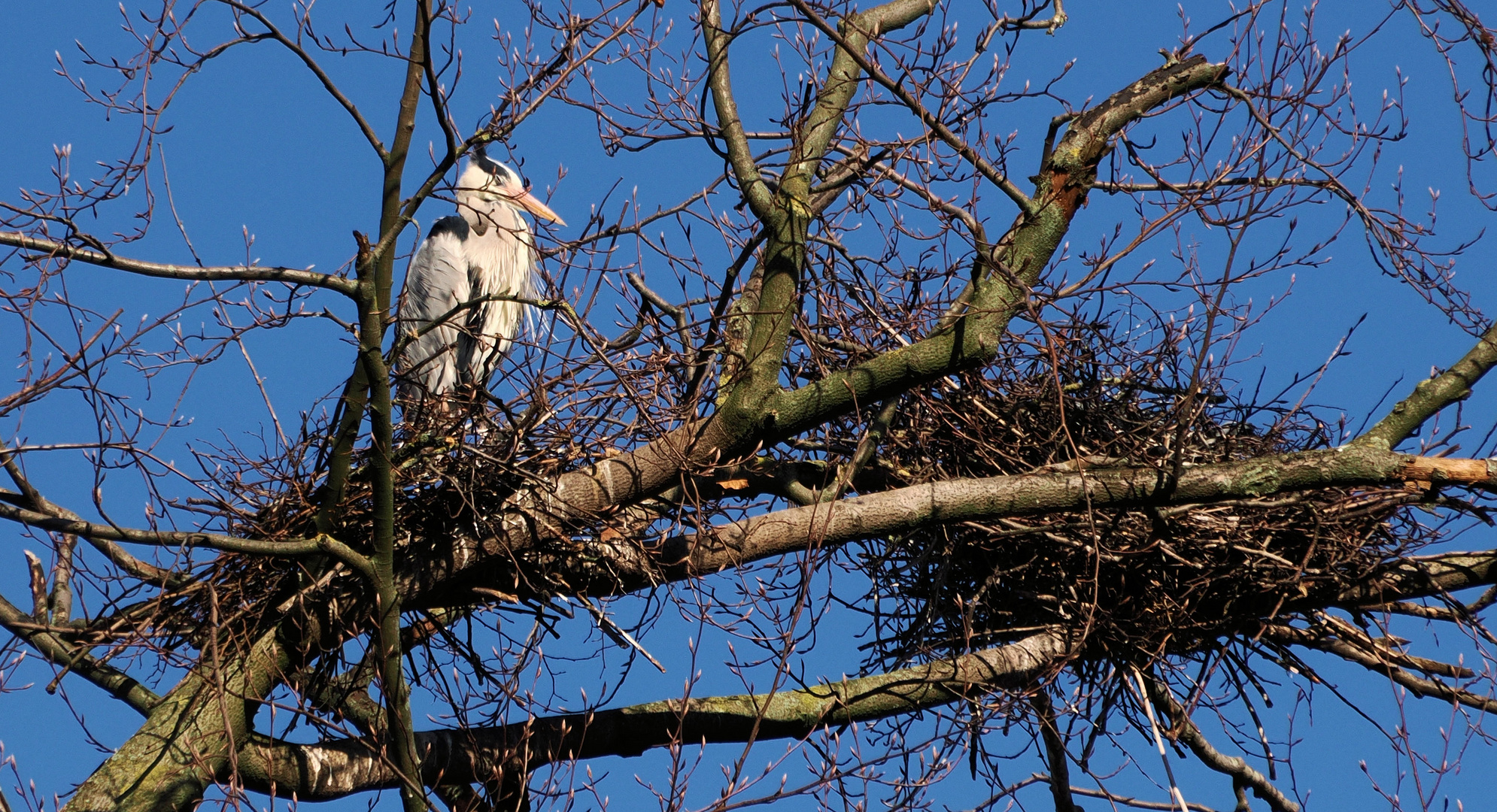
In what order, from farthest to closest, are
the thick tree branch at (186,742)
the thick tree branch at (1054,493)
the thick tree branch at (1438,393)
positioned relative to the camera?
1. the thick tree branch at (1438,393)
2. the thick tree branch at (1054,493)
3. the thick tree branch at (186,742)

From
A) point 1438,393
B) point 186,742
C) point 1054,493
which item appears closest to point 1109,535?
point 1054,493

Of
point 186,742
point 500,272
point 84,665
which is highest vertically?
point 500,272

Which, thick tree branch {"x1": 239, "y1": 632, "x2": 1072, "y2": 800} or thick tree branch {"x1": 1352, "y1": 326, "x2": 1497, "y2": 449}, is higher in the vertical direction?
thick tree branch {"x1": 1352, "y1": 326, "x2": 1497, "y2": 449}

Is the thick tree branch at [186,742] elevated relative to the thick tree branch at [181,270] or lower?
lower

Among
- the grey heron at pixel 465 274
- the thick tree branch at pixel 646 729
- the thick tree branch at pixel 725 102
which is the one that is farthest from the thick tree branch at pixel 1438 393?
the grey heron at pixel 465 274

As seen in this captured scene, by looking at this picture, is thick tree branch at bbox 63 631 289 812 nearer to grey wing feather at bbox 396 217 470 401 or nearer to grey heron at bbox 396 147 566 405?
grey heron at bbox 396 147 566 405

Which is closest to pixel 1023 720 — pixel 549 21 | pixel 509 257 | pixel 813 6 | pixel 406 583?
pixel 406 583

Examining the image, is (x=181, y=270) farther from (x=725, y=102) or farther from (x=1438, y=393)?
(x=1438, y=393)

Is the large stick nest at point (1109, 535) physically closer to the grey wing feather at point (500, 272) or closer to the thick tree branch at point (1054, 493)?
the thick tree branch at point (1054, 493)

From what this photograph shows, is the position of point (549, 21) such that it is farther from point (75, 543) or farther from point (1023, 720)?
point (1023, 720)

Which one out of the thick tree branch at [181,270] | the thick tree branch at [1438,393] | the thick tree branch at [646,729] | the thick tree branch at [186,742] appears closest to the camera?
the thick tree branch at [181,270]

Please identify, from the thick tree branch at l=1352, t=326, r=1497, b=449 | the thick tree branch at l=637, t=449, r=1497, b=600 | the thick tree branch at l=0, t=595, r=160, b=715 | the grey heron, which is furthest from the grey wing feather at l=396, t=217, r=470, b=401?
the thick tree branch at l=1352, t=326, r=1497, b=449

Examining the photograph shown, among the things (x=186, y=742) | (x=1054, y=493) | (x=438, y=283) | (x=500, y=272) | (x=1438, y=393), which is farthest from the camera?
(x=500, y=272)

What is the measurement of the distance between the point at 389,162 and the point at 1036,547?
2288 mm
